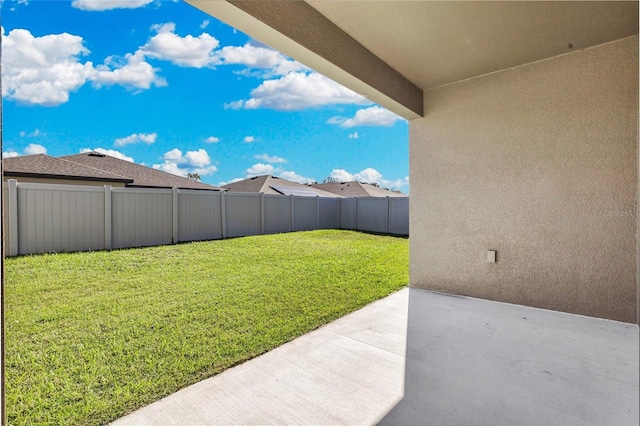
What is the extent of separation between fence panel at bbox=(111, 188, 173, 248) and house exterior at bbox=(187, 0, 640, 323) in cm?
632

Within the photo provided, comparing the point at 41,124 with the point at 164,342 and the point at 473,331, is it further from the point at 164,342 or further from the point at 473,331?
the point at 473,331

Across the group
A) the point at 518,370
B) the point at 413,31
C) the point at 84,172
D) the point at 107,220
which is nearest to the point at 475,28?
the point at 413,31

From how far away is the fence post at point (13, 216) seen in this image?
5.59 meters

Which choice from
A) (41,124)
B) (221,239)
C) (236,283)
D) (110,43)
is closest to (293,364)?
(236,283)

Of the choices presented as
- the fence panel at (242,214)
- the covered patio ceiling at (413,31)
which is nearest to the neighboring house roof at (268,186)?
the fence panel at (242,214)

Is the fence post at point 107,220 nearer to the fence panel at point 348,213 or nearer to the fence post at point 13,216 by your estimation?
the fence post at point 13,216

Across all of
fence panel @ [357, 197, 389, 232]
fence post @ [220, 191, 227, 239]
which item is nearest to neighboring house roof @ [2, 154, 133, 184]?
fence post @ [220, 191, 227, 239]

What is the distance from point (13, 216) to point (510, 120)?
8118 mm

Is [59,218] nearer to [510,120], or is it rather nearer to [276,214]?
[276,214]

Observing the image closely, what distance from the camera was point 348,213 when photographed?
1358 centimetres

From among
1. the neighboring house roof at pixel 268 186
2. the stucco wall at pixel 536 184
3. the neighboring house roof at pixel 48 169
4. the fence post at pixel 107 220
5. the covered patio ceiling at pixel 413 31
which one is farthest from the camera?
the neighboring house roof at pixel 268 186

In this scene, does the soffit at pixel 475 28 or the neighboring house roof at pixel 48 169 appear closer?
the soffit at pixel 475 28

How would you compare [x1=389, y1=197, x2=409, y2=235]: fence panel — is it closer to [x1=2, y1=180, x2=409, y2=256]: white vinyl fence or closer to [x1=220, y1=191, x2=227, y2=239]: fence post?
[x1=2, y1=180, x2=409, y2=256]: white vinyl fence

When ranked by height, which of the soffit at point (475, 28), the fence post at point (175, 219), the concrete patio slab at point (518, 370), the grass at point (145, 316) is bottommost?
the concrete patio slab at point (518, 370)
